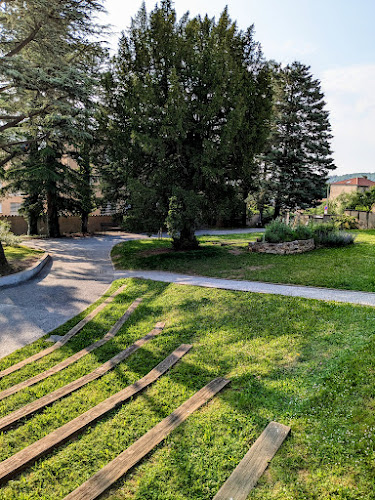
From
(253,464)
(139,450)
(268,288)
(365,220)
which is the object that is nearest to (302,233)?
(268,288)

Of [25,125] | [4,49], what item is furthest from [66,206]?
[4,49]

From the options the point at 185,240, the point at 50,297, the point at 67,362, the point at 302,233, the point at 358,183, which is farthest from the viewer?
the point at 358,183

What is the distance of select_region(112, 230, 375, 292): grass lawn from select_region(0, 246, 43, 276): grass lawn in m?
3.15

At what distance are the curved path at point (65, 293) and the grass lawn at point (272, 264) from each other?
534mm

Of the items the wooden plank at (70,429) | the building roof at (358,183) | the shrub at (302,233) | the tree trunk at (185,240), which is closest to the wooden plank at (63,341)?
the wooden plank at (70,429)

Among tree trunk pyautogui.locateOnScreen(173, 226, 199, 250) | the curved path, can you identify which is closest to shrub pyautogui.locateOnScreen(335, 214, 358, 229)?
tree trunk pyautogui.locateOnScreen(173, 226, 199, 250)

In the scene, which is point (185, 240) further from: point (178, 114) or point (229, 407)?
point (229, 407)

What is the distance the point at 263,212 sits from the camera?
3116 centimetres

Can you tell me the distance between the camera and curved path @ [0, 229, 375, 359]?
6699mm

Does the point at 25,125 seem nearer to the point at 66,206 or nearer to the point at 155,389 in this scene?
the point at 66,206

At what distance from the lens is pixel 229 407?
3.88 metres

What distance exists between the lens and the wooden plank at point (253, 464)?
8.90ft

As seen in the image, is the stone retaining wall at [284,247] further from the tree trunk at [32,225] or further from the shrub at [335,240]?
the tree trunk at [32,225]

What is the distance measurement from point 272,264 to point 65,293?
21.5 ft
